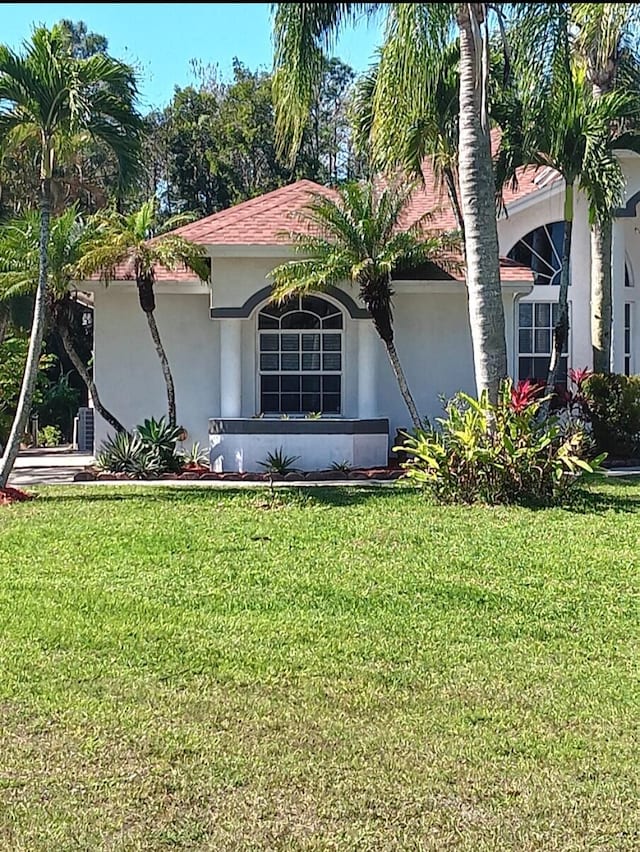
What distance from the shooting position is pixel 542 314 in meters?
19.0

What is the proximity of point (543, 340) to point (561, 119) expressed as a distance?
6116 mm

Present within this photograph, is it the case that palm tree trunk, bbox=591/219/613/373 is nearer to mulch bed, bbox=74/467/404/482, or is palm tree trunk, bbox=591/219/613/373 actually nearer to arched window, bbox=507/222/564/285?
arched window, bbox=507/222/564/285

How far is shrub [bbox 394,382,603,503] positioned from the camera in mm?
11711

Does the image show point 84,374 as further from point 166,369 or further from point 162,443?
point 162,443

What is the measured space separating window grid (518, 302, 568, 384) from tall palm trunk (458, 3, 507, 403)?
6.56 m

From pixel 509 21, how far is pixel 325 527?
7573mm

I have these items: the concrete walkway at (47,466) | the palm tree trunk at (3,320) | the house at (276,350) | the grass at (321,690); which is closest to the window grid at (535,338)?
the house at (276,350)

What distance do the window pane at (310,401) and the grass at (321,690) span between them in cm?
694

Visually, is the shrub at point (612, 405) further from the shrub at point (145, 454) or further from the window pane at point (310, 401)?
the shrub at point (145, 454)

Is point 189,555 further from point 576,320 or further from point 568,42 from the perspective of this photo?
point 576,320

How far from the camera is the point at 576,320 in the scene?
18781 millimetres

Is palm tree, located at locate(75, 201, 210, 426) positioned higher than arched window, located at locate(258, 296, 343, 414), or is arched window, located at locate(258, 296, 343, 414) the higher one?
palm tree, located at locate(75, 201, 210, 426)

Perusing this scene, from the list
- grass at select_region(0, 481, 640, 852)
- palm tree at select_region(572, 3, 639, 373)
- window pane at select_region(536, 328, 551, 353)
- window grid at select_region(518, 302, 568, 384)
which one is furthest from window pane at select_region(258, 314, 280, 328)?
grass at select_region(0, 481, 640, 852)

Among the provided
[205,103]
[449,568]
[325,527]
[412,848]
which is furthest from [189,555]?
[205,103]
